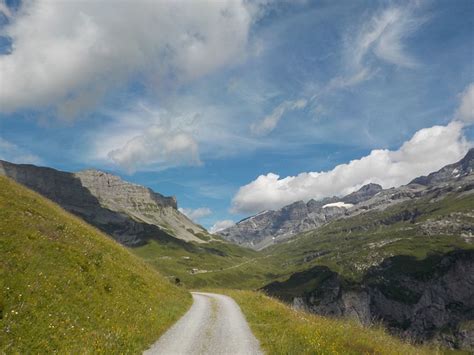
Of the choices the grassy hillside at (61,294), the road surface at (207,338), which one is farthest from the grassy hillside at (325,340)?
the grassy hillside at (61,294)

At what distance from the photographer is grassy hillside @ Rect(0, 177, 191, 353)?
1370 centimetres

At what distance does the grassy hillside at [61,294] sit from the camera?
539 inches

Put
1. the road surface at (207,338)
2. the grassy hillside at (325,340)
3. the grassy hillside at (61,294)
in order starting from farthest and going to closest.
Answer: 1. the road surface at (207,338)
2. the grassy hillside at (325,340)
3. the grassy hillside at (61,294)

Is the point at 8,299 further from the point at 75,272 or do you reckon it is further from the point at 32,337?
the point at 75,272

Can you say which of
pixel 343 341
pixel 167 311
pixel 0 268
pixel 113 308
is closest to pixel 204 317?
pixel 167 311

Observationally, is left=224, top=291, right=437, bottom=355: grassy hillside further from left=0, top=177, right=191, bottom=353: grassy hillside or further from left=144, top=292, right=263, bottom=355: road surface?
left=0, top=177, right=191, bottom=353: grassy hillside

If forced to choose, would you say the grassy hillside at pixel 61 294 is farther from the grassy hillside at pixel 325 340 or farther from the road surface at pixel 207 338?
the grassy hillside at pixel 325 340

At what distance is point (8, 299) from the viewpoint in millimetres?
14102

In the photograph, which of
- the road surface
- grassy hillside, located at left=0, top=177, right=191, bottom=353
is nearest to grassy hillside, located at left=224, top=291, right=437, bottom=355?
the road surface

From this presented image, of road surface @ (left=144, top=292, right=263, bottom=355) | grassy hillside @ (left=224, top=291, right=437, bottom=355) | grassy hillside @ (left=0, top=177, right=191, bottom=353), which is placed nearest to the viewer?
grassy hillside @ (left=0, top=177, right=191, bottom=353)

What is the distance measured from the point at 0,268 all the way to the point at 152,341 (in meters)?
8.05

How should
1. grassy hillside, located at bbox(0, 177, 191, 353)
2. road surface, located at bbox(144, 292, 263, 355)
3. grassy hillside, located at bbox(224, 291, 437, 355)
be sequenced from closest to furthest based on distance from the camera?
grassy hillside, located at bbox(0, 177, 191, 353), grassy hillside, located at bbox(224, 291, 437, 355), road surface, located at bbox(144, 292, 263, 355)

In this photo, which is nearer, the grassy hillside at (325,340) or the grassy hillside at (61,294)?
the grassy hillside at (61,294)

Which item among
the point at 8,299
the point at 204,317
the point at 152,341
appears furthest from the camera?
the point at 204,317
